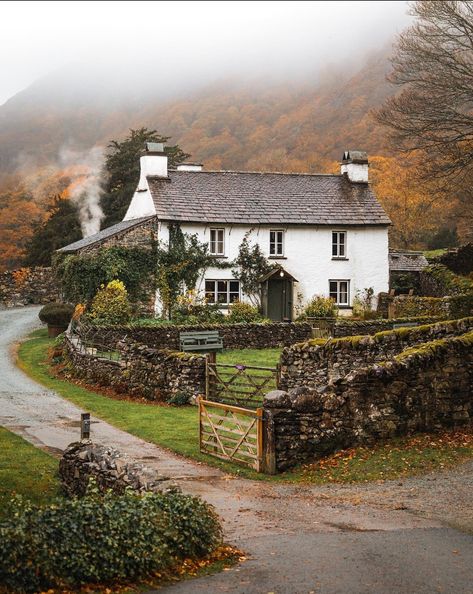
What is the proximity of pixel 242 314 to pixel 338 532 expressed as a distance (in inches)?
1229

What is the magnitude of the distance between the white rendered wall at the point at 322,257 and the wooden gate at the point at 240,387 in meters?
20.4

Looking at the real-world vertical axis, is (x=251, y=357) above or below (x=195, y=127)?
below

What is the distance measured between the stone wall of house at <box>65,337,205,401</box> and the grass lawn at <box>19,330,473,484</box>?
781 millimetres

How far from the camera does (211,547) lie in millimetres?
10875

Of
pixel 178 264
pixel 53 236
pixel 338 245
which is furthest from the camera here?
pixel 53 236

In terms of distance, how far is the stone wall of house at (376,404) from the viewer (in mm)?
17219

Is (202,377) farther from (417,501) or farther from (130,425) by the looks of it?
(417,501)

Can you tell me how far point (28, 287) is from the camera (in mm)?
58125

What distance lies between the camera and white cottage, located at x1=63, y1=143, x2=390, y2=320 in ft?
153

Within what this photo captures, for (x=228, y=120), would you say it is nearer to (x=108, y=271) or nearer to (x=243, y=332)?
(x=108, y=271)

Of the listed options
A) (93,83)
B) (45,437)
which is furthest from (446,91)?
(93,83)

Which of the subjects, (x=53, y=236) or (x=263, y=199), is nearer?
(x=263, y=199)

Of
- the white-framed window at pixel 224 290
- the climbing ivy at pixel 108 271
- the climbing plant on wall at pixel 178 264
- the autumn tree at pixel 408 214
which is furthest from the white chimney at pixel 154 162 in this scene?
the autumn tree at pixel 408 214

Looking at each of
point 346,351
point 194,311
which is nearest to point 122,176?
point 194,311
